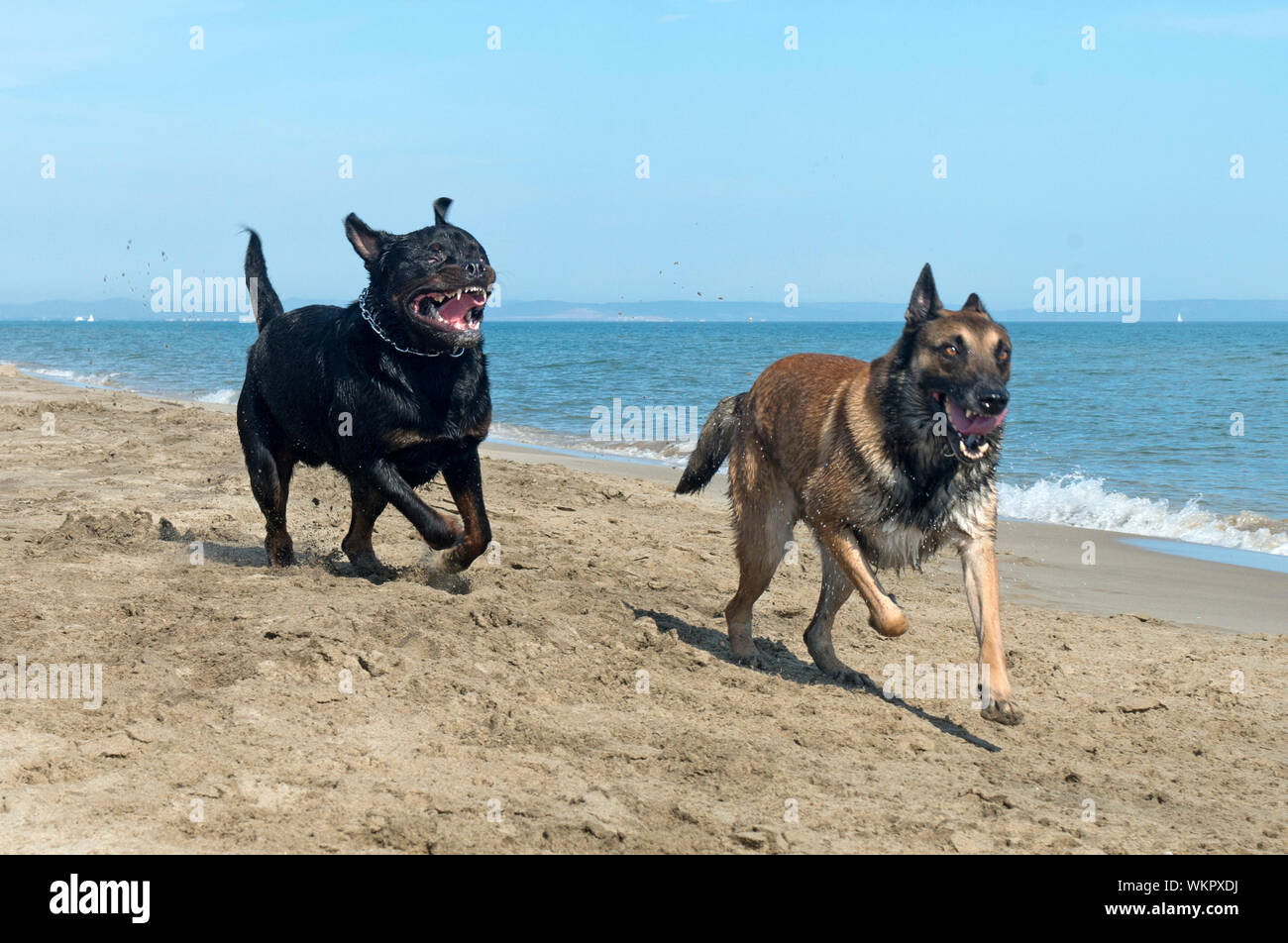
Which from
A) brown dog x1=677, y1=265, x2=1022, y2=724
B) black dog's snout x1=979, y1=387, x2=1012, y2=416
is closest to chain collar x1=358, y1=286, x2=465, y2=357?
brown dog x1=677, y1=265, x2=1022, y2=724

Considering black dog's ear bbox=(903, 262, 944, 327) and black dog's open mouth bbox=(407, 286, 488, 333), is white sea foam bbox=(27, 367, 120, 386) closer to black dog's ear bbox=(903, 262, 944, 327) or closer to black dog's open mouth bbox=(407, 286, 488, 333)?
black dog's open mouth bbox=(407, 286, 488, 333)

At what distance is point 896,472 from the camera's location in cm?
504

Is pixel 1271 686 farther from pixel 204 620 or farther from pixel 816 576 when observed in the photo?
pixel 204 620

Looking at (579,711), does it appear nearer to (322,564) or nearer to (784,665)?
(784,665)

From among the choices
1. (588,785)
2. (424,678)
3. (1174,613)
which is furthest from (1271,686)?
(424,678)

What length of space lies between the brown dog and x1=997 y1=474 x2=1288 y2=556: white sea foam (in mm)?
6662

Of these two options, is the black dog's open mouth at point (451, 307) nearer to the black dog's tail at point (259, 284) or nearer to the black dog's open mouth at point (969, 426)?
the black dog's tail at point (259, 284)

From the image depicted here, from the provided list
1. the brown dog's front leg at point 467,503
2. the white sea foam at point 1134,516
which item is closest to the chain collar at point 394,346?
the brown dog's front leg at point 467,503

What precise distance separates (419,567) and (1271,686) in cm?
478

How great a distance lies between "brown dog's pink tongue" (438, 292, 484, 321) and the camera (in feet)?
20.1

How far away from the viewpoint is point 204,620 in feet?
18.0

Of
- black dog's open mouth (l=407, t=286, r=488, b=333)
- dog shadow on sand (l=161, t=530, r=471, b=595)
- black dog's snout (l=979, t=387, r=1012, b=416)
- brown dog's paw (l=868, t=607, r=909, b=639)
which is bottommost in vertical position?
dog shadow on sand (l=161, t=530, r=471, b=595)
